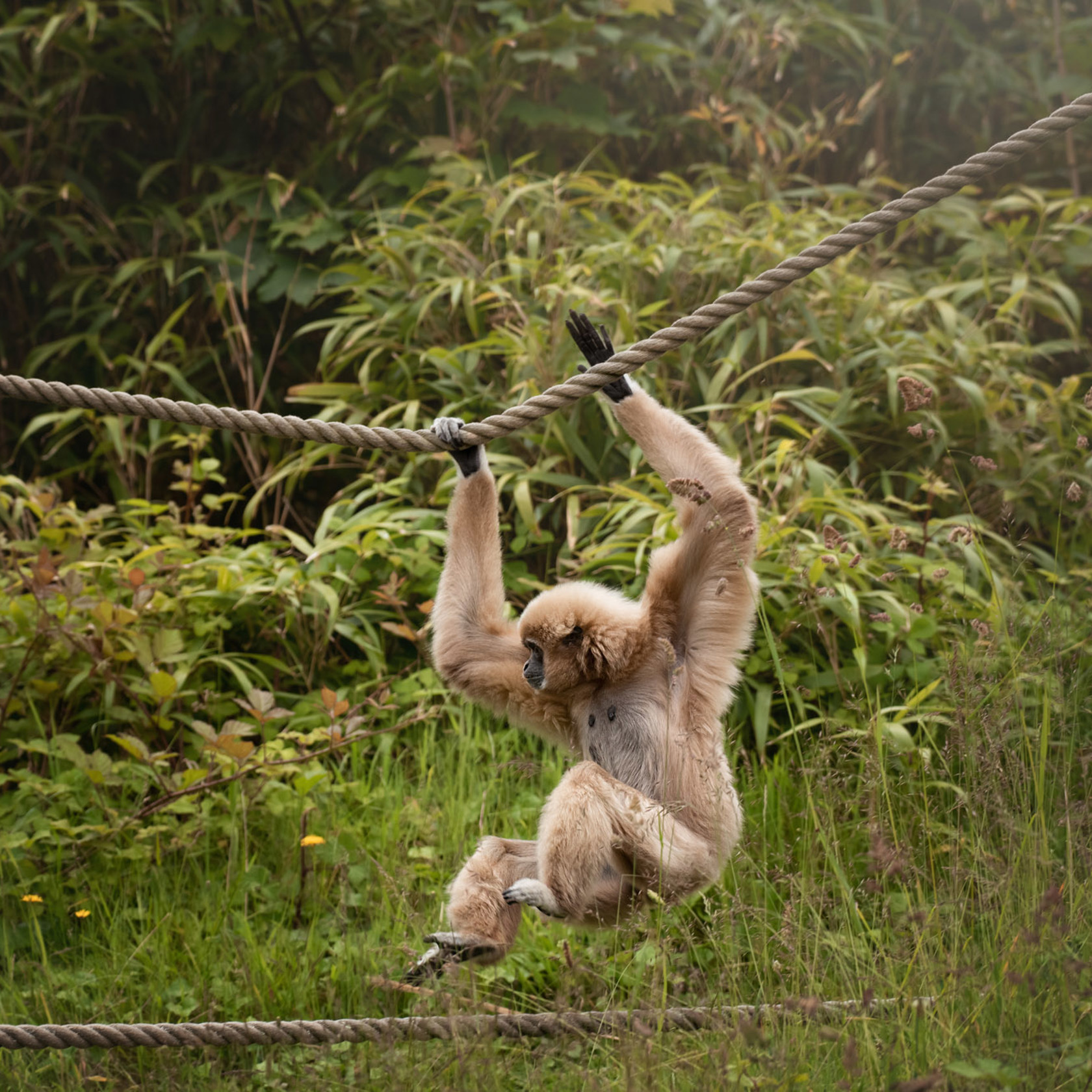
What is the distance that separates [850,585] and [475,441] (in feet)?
6.32

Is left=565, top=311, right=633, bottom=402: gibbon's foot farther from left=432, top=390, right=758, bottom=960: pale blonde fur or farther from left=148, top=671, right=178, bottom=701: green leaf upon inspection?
left=148, top=671, right=178, bottom=701: green leaf

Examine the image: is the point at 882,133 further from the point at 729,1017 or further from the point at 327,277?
the point at 729,1017

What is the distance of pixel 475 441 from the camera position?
312 cm

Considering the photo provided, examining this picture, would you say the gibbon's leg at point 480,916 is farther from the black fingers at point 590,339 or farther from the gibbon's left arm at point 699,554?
the black fingers at point 590,339

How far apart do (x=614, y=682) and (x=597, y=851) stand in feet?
1.95

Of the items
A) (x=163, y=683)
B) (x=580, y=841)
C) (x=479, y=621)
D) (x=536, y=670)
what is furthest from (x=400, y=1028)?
(x=163, y=683)

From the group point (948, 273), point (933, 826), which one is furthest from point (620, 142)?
point (933, 826)

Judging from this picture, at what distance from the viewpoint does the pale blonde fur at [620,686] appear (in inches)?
113

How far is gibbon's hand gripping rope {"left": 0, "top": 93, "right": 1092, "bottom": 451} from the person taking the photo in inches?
105

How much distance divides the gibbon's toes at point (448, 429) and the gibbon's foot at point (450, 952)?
1421 mm

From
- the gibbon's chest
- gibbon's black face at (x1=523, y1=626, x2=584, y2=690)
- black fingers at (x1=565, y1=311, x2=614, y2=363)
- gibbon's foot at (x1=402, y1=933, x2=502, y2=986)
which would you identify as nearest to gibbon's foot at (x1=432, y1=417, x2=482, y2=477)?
black fingers at (x1=565, y1=311, x2=614, y2=363)

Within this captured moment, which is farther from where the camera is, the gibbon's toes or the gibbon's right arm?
the gibbon's right arm

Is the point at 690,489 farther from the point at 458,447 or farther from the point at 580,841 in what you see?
the point at 580,841

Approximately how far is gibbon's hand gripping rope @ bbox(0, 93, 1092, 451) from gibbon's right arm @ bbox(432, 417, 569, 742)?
11.9 inches
